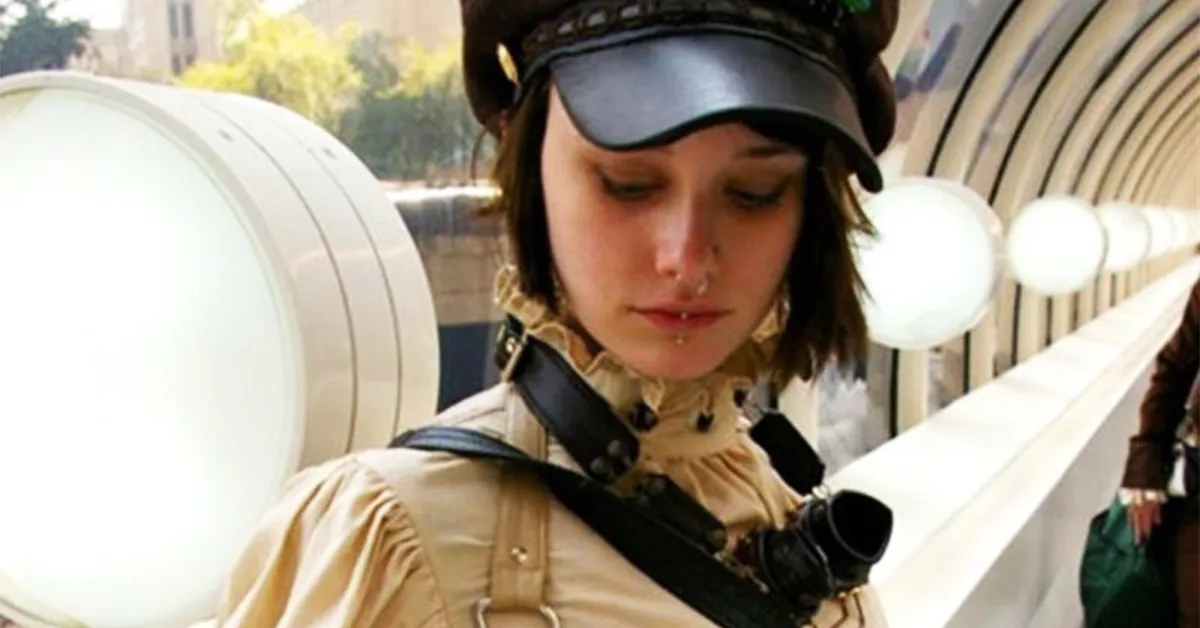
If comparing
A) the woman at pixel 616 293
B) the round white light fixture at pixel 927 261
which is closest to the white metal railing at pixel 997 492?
the round white light fixture at pixel 927 261

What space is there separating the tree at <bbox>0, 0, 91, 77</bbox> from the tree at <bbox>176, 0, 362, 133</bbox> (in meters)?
0.17

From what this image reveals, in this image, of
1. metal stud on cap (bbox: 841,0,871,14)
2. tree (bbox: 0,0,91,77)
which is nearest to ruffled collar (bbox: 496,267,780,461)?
metal stud on cap (bbox: 841,0,871,14)

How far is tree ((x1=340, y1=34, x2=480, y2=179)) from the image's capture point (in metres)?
1.91

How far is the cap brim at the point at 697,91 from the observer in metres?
0.79

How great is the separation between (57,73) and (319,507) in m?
0.35

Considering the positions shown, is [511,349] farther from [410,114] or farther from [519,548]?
[410,114]

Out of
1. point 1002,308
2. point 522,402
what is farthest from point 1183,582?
point 1002,308

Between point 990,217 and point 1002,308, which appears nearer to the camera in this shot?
point 990,217

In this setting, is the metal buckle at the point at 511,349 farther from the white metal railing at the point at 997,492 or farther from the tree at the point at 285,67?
the white metal railing at the point at 997,492

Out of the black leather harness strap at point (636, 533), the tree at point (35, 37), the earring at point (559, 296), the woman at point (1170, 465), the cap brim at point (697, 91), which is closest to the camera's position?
the cap brim at point (697, 91)

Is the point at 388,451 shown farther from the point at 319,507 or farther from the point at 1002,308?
the point at 1002,308

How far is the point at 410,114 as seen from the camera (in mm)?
1991

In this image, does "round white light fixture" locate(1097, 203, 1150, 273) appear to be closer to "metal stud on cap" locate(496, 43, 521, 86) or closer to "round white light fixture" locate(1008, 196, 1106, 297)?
"round white light fixture" locate(1008, 196, 1106, 297)

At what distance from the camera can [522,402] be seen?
0.96 metres
